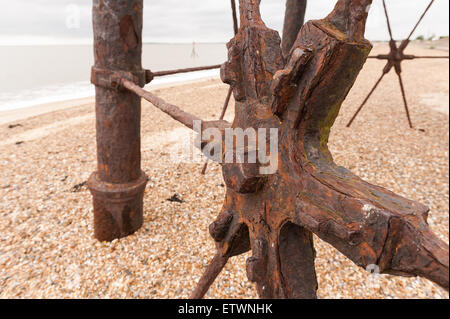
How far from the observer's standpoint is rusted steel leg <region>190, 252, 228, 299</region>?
4.63ft

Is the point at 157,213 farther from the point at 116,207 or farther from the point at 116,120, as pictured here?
the point at 116,120

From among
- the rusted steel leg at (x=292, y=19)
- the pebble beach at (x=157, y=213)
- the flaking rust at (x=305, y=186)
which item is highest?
the rusted steel leg at (x=292, y=19)

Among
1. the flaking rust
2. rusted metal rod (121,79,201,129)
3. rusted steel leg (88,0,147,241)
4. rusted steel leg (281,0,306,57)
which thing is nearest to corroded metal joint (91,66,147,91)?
rusted steel leg (88,0,147,241)

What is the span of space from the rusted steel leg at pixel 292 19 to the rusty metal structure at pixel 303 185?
239 centimetres

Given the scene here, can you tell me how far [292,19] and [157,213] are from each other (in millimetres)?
2730

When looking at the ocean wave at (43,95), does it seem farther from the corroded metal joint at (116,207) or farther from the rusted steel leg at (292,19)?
the rusted steel leg at (292,19)

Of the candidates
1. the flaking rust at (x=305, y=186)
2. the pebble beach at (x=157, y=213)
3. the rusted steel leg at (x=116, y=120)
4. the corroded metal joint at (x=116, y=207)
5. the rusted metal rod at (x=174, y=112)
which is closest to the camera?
the flaking rust at (x=305, y=186)

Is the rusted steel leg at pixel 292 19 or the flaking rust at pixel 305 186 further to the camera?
the rusted steel leg at pixel 292 19

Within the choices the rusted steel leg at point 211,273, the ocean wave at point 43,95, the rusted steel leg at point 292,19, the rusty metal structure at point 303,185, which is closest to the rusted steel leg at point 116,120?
the rusty metal structure at point 303,185

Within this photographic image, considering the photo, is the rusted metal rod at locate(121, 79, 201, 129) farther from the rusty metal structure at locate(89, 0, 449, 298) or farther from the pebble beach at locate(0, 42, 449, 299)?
the pebble beach at locate(0, 42, 449, 299)

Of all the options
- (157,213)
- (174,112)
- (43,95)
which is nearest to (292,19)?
(174,112)

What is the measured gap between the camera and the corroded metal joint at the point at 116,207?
243 cm

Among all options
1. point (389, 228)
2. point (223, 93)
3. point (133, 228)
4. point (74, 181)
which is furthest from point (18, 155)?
point (223, 93)

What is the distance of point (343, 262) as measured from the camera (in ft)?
8.49
